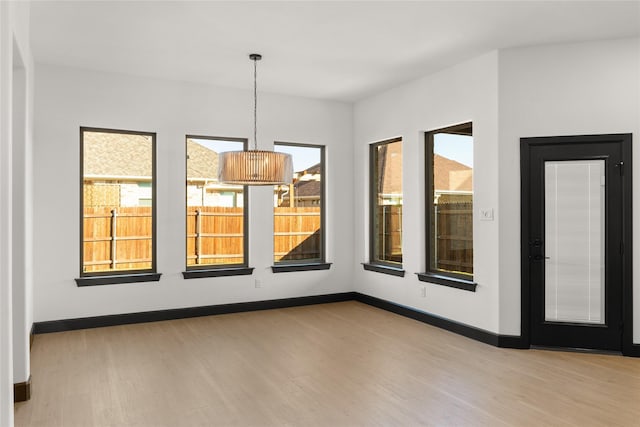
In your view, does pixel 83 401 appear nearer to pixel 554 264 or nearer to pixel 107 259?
pixel 107 259

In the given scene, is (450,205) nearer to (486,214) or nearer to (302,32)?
(486,214)

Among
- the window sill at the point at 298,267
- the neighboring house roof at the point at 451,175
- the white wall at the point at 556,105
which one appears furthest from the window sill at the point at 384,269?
the white wall at the point at 556,105

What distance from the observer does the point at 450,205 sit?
A: 206 inches

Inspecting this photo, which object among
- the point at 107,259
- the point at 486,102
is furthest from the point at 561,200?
the point at 107,259

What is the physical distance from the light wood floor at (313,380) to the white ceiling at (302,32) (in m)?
2.77

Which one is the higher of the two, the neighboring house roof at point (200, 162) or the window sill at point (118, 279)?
the neighboring house roof at point (200, 162)

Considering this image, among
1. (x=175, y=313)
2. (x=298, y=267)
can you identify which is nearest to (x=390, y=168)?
(x=298, y=267)

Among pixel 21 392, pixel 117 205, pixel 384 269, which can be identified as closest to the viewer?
pixel 21 392

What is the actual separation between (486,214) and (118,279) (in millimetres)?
3949

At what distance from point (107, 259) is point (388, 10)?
3.94 meters

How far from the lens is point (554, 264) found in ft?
14.3

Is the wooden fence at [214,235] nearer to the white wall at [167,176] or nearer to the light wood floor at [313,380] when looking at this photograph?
the white wall at [167,176]

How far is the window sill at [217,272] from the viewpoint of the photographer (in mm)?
5605

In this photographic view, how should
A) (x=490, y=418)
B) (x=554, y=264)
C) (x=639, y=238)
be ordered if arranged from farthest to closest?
1. (x=554, y=264)
2. (x=639, y=238)
3. (x=490, y=418)
